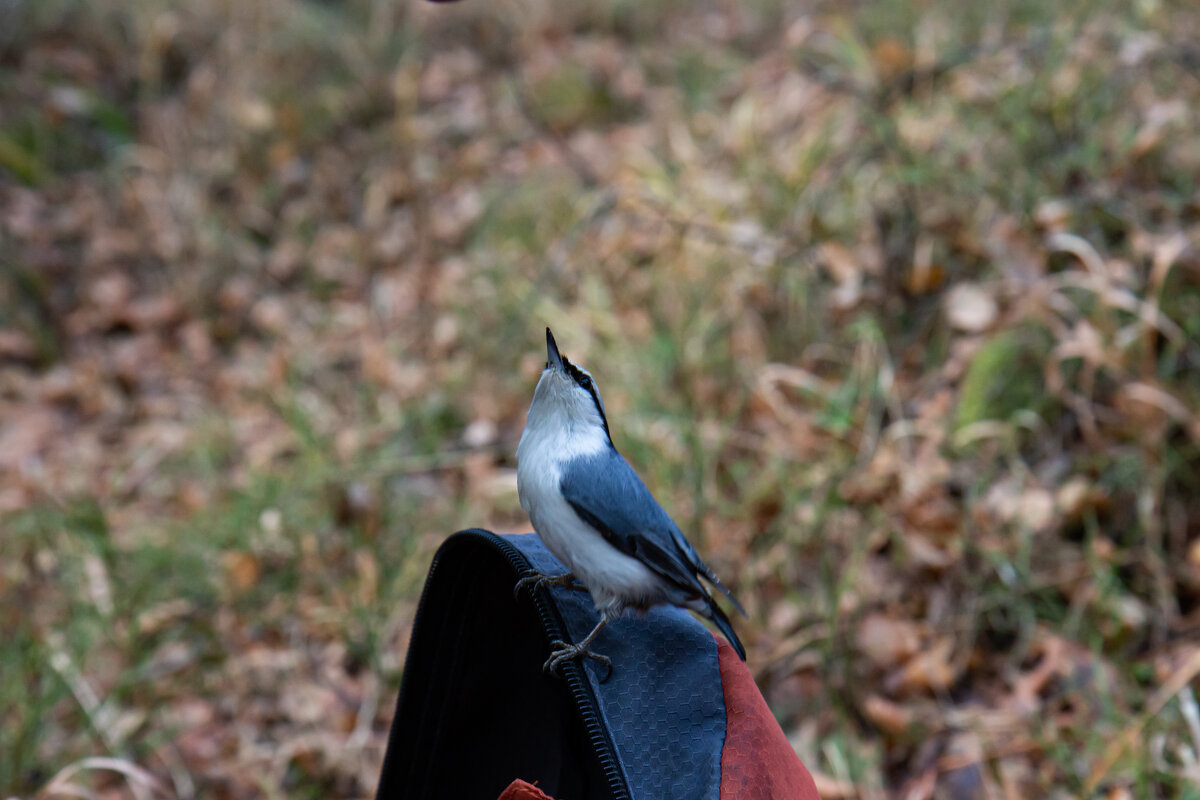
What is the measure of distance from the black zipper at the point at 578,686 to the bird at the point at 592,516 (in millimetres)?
23

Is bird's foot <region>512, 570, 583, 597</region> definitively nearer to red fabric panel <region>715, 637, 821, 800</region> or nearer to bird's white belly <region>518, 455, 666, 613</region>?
bird's white belly <region>518, 455, 666, 613</region>

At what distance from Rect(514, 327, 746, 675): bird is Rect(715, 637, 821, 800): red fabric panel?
0.34 ft

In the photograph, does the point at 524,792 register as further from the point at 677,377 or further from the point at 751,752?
the point at 677,377

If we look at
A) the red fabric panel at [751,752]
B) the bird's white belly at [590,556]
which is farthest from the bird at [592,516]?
the red fabric panel at [751,752]

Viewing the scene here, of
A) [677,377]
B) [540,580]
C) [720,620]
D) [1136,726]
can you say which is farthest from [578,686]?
[677,377]

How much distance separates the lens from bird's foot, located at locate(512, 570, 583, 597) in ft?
4.24

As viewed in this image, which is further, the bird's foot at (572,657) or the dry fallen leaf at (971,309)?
the dry fallen leaf at (971,309)

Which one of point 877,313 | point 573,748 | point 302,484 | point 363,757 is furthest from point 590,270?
point 573,748

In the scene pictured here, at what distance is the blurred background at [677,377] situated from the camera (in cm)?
260

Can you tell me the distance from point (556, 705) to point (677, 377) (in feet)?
7.12

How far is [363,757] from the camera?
2615mm

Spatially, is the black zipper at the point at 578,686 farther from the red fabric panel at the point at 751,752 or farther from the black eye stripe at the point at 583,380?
the black eye stripe at the point at 583,380

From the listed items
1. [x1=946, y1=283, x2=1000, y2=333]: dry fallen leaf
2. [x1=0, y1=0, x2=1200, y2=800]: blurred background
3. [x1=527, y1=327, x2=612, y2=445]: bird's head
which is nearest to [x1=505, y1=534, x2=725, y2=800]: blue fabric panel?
[x1=527, y1=327, x2=612, y2=445]: bird's head

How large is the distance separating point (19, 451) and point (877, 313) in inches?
139
